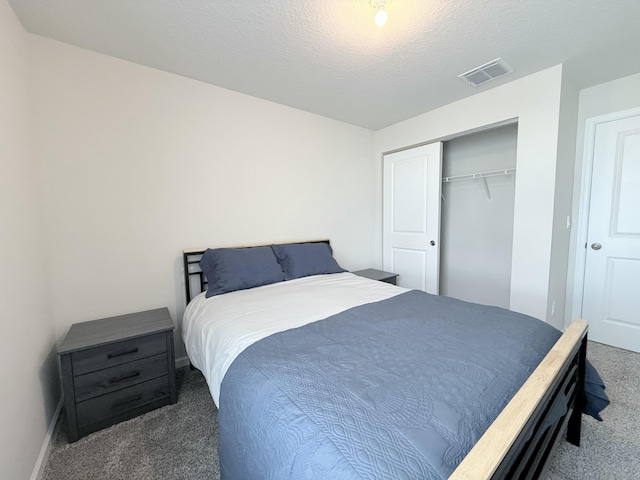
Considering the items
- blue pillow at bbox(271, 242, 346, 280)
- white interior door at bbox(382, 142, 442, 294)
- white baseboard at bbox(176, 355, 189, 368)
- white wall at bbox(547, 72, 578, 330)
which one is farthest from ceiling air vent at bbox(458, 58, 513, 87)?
white baseboard at bbox(176, 355, 189, 368)

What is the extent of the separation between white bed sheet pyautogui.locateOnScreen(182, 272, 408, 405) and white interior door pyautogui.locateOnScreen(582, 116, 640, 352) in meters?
2.13

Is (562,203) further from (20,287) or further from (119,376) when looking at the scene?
(20,287)

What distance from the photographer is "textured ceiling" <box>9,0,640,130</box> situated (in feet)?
4.98

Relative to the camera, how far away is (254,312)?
1.63m

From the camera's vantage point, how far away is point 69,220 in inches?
72.4

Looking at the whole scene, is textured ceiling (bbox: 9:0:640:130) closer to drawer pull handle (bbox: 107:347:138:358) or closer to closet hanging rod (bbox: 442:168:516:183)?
closet hanging rod (bbox: 442:168:516:183)

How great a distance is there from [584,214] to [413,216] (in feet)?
5.21

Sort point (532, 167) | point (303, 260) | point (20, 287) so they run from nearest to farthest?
point (20, 287), point (532, 167), point (303, 260)

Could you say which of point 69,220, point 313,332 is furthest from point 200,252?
point 313,332

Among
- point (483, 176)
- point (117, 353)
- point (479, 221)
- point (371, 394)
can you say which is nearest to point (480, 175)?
point (483, 176)

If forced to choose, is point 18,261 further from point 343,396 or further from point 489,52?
point 489,52

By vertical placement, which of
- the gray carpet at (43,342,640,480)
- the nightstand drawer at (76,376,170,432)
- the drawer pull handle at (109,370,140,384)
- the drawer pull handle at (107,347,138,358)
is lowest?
the gray carpet at (43,342,640,480)

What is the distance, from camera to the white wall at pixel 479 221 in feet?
9.81

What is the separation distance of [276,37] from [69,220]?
1.86m
